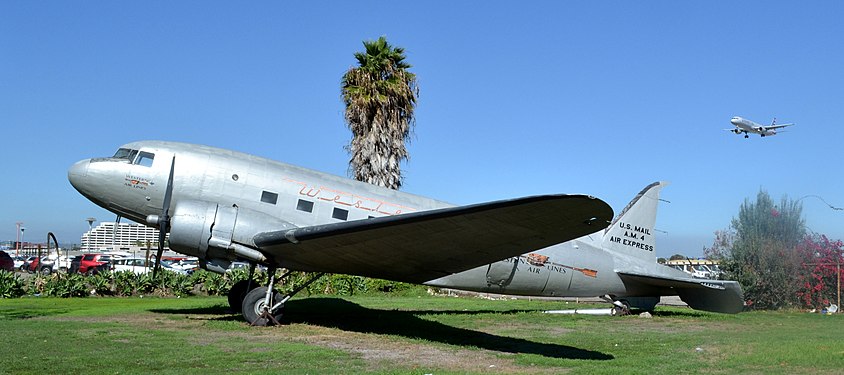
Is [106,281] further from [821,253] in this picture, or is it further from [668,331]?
[821,253]

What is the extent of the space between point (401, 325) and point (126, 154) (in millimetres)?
6502

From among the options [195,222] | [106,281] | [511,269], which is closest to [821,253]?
[511,269]

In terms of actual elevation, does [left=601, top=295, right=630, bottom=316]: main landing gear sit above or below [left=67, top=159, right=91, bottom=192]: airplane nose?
below

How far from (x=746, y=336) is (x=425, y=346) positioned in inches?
251

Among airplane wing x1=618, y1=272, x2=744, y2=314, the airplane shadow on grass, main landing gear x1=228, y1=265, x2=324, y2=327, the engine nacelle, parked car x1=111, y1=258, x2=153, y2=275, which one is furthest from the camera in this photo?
parked car x1=111, y1=258, x2=153, y2=275

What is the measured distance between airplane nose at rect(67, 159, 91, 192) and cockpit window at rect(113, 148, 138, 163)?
1.84ft

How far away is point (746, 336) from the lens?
13305mm

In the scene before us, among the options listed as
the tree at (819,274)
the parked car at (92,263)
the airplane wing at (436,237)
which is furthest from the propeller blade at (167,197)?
the parked car at (92,263)

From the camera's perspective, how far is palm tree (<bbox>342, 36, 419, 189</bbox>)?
30.3 metres

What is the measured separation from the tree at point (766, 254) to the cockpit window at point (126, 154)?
57.3 feet

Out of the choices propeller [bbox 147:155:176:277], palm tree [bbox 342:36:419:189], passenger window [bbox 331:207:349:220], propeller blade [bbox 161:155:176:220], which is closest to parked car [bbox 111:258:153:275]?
palm tree [bbox 342:36:419:189]

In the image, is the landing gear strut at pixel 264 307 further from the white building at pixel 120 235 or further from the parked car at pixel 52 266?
the parked car at pixel 52 266

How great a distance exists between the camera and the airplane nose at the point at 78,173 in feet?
45.9

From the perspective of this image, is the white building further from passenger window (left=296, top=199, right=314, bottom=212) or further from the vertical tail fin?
the vertical tail fin
